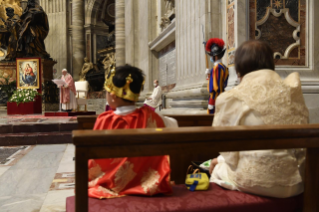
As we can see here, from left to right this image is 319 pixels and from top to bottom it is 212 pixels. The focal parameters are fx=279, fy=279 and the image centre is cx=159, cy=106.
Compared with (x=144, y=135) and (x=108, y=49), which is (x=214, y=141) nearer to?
(x=144, y=135)

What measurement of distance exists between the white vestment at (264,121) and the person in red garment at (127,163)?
39cm

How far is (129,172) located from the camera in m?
1.55

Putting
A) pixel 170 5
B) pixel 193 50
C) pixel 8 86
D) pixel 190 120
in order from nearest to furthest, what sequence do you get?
pixel 190 120, pixel 193 50, pixel 170 5, pixel 8 86

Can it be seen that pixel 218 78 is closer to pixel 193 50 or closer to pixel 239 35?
pixel 239 35

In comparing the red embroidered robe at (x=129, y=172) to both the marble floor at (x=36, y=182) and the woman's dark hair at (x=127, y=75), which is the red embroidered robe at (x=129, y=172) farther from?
the marble floor at (x=36, y=182)

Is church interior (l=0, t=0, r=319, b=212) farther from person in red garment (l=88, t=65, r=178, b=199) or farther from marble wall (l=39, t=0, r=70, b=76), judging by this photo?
marble wall (l=39, t=0, r=70, b=76)

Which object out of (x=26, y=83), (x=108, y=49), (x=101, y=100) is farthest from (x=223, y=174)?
(x=108, y=49)

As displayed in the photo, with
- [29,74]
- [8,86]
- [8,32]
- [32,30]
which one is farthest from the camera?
[8,32]

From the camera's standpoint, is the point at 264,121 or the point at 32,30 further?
the point at 32,30

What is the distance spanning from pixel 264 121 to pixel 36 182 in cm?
263

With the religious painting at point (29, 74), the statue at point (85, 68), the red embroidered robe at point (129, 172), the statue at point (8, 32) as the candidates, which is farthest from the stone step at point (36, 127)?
the statue at point (85, 68)

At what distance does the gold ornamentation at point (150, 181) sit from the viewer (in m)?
1.51

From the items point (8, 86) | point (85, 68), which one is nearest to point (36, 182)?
point (8, 86)

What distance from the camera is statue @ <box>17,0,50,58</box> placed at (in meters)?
14.7
